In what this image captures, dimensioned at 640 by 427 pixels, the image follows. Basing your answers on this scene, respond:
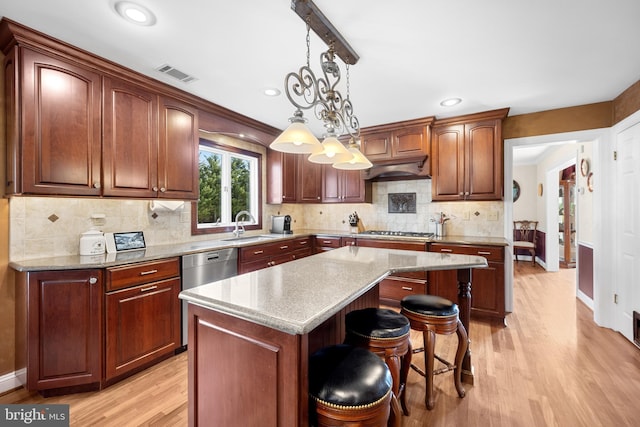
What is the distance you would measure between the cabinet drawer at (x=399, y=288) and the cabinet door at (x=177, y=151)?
8.26 feet

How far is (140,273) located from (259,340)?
1.60 m

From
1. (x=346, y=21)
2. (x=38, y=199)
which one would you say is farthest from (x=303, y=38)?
(x=38, y=199)

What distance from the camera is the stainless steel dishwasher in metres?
2.48

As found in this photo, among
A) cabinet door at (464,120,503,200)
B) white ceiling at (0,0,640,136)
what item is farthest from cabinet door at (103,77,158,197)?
cabinet door at (464,120,503,200)

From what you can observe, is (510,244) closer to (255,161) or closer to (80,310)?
(255,161)

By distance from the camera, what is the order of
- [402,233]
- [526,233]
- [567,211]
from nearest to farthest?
1. [402,233]
2. [567,211]
3. [526,233]

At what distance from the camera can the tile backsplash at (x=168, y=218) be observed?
2086 mm

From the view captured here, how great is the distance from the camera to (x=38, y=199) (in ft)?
6.95

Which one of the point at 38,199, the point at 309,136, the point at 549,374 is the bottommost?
the point at 549,374

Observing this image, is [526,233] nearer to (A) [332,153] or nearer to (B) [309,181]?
(B) [309,181]

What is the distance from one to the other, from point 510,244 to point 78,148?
4.36 metres

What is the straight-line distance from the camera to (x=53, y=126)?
195 cm

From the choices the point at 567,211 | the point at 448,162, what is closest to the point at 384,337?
the point at 448,162

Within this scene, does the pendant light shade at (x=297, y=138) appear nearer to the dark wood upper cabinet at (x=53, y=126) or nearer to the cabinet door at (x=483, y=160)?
the dark wood upper cabinet at (x=53, y=126)
